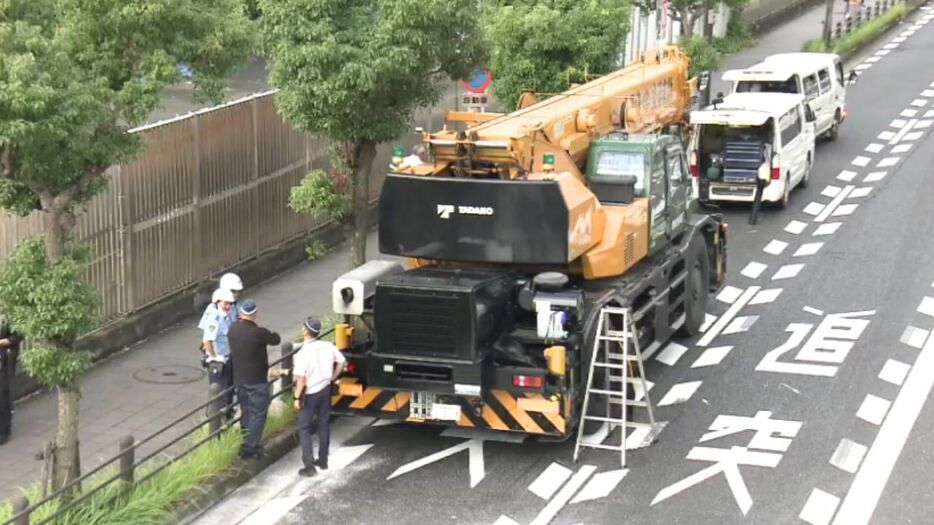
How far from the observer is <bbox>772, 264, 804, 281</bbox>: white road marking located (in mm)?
21000

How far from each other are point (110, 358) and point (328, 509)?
17.9ft

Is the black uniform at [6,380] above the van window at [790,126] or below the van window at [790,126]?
below

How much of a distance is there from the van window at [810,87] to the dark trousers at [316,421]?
61.4 feet

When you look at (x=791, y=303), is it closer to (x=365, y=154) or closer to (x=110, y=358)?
(x=365, y=154)

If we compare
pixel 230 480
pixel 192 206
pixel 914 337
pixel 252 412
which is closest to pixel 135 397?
pixel 252 412

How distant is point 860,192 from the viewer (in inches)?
1053

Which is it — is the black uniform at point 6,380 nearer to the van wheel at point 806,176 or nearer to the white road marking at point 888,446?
the white road marking at point 888,446

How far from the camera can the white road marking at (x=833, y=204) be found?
2491 cm

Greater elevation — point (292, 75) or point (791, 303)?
point (292, 75)

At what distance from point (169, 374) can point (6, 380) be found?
2.55 metres

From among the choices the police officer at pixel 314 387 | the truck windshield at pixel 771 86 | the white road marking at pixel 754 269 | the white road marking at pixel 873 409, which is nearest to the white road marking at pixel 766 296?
the white road marking at pixel 754 269

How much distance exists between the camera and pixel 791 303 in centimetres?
1953

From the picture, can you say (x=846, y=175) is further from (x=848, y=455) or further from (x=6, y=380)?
(x=6, y=380)

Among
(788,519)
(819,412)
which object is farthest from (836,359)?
(788,519)
